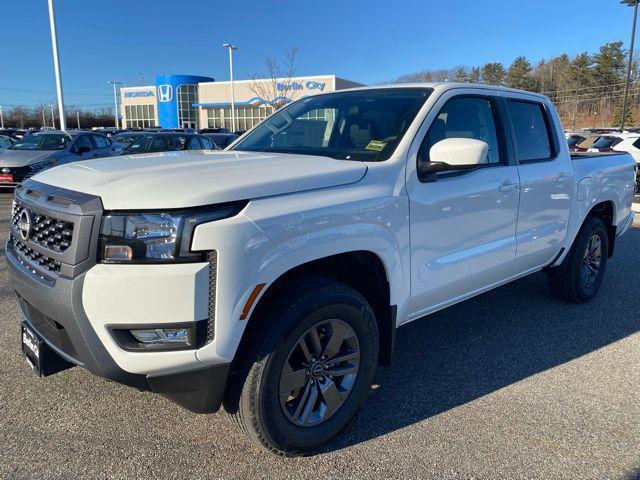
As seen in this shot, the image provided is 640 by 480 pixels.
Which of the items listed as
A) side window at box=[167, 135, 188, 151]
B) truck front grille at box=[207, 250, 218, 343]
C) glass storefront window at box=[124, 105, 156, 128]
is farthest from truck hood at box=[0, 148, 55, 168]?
glass storefront window at box=[124, 105, 156, 128]

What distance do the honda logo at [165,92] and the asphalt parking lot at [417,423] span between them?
65.7 meters

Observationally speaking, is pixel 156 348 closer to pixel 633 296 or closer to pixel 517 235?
pixel 517 235

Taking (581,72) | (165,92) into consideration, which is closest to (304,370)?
(165,92)

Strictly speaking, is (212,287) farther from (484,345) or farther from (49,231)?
(484,345)

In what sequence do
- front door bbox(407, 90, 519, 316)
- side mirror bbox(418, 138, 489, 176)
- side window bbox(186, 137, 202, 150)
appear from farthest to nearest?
side window bbox(186, 137, 202, 150) → front door bbox(407, 90, 519, 316) → side mirror bbox(418, 138, 489, 176)

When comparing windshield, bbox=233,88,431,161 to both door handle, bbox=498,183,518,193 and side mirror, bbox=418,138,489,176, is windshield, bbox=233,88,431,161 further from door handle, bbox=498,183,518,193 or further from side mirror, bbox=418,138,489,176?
door handle, bbox=498,183,518,193

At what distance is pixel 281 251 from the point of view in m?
2.31

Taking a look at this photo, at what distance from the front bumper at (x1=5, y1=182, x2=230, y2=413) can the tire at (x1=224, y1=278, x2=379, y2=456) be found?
17cm

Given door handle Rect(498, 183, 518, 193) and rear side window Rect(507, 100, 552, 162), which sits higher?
rear side window Rect(507, 100, 552, 162)

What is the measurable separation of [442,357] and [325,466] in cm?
158

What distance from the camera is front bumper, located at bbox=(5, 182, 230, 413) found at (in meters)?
2.13

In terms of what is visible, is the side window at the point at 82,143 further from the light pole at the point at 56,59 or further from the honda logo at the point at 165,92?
the honda logo at the point at 165,92

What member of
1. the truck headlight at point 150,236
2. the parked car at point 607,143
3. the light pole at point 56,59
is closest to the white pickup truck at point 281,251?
the truck headlight at point 150,236

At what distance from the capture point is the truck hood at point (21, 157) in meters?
12.1
